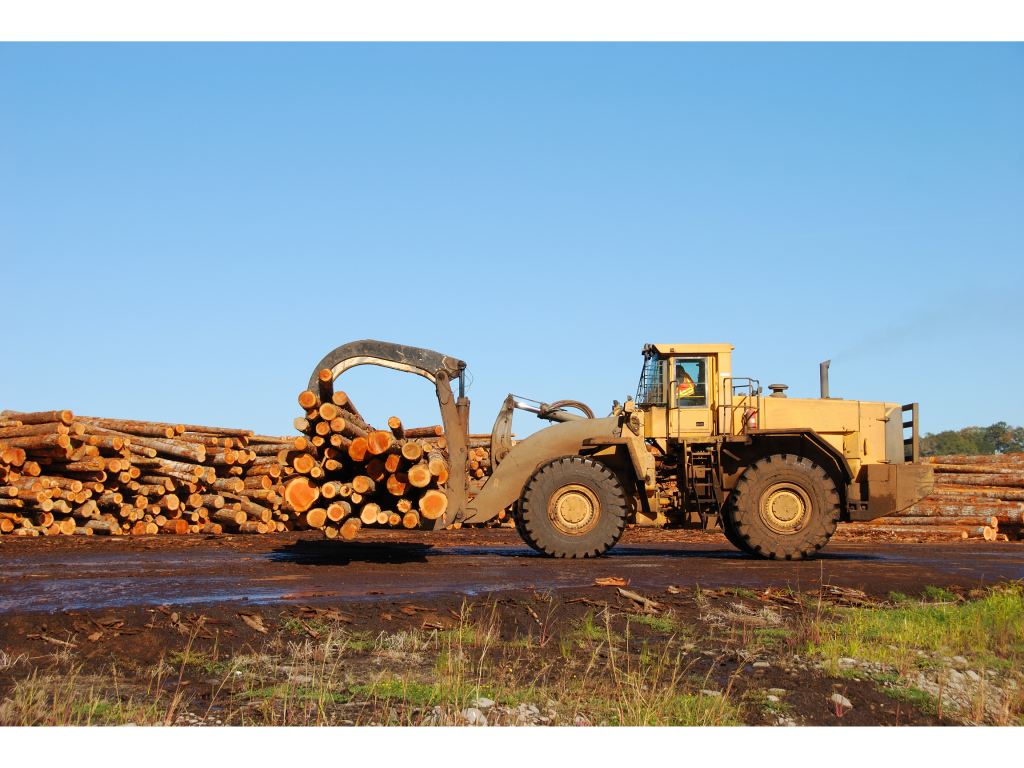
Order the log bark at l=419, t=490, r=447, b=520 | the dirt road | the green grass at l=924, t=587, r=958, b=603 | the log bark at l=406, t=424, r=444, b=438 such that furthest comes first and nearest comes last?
the log bark at l=406, t=424, r=444, b=438 → the log bark at l=419, t=490, r=447, b=520 → the green grass at l=924, t=587, r=958, b=603 → the dirt road

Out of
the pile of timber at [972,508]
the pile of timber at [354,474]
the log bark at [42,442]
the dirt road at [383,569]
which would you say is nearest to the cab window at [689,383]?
the dirt road at [383,569]

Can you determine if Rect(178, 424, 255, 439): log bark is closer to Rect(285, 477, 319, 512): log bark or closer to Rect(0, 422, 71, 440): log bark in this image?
Rect(0, 422, 71, 440): log bark

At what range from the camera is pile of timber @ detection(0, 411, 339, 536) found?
15805 millimetres

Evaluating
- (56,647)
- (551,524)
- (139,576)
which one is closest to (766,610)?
(551,524)

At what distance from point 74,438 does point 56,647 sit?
1123 centimetres

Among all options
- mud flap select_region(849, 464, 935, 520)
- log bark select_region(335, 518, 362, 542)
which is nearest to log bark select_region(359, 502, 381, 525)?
log bark select_region(335, 518, 362, 542)

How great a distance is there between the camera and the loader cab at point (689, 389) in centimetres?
1237

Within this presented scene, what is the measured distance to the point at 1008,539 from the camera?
1908 centimetres

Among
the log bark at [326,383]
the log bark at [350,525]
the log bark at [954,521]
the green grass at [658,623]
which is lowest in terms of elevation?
the green grass at [658,623]

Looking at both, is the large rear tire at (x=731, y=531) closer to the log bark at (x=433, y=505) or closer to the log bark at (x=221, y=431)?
the log bark at (x=433, y=505)

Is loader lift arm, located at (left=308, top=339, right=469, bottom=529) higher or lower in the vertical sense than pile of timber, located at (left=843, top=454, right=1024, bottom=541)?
higher

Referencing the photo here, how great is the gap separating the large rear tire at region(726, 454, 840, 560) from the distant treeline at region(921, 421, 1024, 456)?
152 ft

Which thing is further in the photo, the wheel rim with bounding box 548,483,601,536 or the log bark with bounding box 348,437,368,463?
the wheel rim with bounding box 548,483,601,536

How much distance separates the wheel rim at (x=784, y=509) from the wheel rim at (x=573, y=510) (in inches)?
94.6
